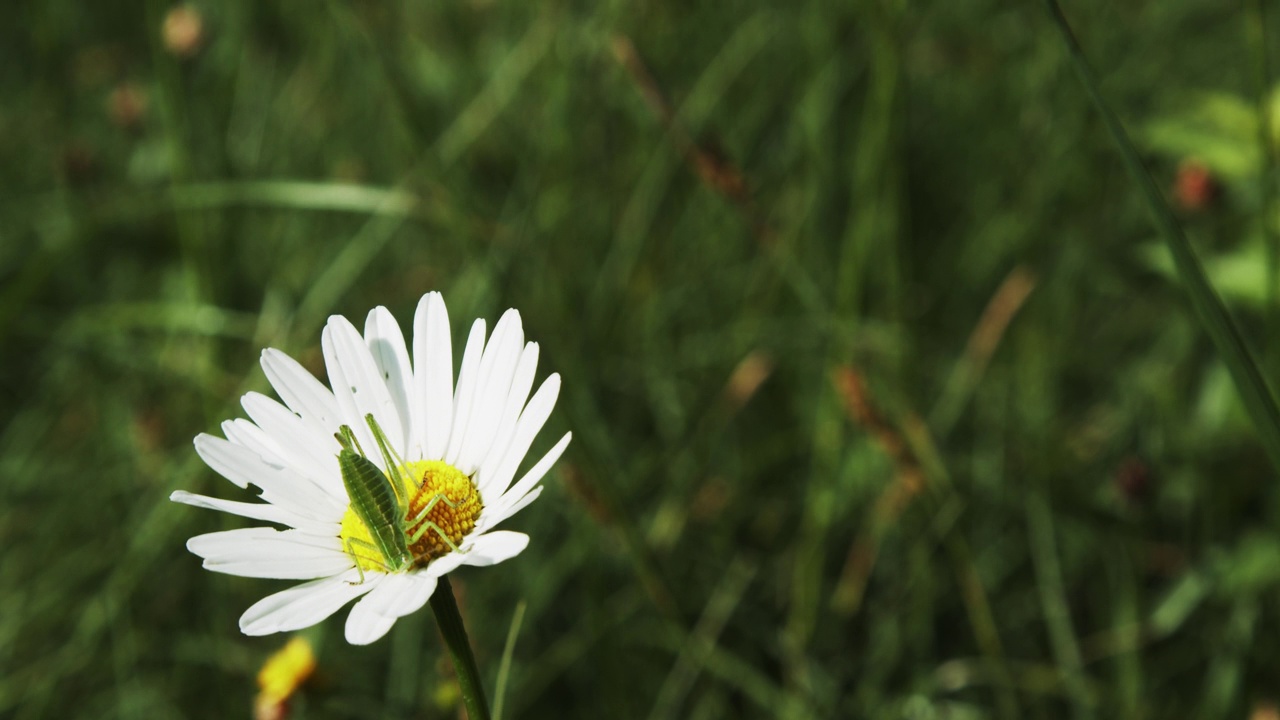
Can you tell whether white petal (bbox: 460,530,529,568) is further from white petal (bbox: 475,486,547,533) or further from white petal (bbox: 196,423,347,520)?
white petal (bbox: 196,423,347,520)

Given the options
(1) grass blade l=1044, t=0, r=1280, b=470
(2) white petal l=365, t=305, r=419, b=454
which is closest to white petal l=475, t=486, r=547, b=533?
(2) white petal l=365, t=305, r=419, b=454

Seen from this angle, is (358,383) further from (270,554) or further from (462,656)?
(462,656)

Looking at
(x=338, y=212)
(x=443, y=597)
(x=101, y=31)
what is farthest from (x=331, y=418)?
(x=101, y=31)

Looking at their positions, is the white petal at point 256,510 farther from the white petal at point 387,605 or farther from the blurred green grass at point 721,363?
the blurred green grass at point 721,363

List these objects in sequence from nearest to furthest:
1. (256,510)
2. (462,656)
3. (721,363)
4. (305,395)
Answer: (462,656), (256,510), (305,395), (721,363)

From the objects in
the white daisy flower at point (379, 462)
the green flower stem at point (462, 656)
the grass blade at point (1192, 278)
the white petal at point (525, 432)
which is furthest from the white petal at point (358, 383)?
the grass blade at point (1192, 278)

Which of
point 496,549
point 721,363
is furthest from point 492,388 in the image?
point 721,363
